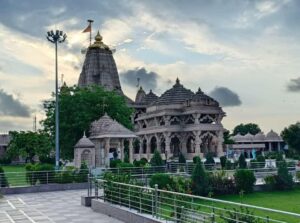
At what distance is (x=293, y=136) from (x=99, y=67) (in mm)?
33900

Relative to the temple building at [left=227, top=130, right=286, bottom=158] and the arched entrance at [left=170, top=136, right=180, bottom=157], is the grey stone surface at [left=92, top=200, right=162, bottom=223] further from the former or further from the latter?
the temple building at [left=227, top=130, right=286, bottom=158]

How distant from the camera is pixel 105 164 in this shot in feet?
105

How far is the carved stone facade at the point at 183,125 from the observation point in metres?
51.9

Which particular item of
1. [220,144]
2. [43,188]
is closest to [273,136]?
[220,144]

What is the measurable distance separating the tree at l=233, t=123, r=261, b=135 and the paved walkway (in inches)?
3579

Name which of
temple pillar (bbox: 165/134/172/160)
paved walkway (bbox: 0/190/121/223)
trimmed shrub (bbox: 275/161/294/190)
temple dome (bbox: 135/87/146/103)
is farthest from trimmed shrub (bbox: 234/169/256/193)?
temple dome (bbox: 135/87/146/103)

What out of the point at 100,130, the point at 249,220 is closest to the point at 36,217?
the point at 249,220

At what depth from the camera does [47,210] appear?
51.5 ft

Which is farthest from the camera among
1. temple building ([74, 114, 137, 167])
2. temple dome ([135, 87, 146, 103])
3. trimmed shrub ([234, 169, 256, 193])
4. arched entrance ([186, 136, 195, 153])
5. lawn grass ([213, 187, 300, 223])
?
temple dome ([135, 87, 146, 103])

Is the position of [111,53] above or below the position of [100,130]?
above

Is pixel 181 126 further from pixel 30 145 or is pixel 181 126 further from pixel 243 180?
pixel 243 180

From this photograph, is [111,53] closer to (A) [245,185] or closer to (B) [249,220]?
(A) [245,185]

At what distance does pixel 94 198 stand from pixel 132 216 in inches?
162

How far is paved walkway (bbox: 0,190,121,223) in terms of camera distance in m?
13.5
